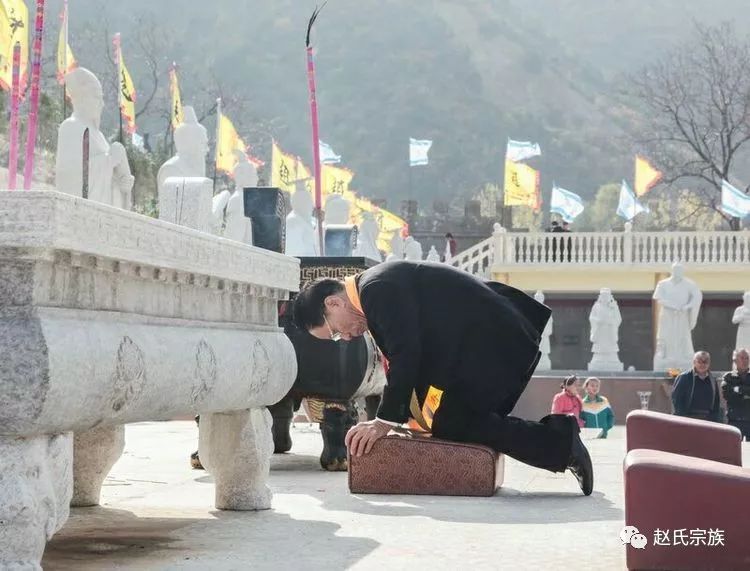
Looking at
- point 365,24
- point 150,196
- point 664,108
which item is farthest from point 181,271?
point 365,24

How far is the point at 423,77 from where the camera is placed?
130375mm

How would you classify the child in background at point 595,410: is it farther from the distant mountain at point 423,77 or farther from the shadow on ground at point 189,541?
the distant mountain at point 423,77

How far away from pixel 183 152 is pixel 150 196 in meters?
33.6

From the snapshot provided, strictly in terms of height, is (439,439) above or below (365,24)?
below

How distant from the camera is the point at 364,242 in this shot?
1750cm

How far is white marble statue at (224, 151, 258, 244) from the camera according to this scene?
340 inches

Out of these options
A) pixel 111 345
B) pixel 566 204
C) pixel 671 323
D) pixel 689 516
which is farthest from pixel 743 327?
pixel 111 345

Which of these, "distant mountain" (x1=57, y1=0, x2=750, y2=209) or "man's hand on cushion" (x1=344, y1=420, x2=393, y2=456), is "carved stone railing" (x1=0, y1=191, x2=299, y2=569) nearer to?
"man's hand on cushion" (x1=344, y1=420, x2=393, y2=456)

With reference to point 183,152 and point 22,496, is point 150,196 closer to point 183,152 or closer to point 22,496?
point 183,152

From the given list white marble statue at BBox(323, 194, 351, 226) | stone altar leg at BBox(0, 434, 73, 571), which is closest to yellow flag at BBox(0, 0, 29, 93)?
white marble statue at BBox(323, 194, 351, 226)

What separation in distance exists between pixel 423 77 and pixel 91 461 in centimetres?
12627

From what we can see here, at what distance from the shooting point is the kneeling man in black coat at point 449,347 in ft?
19.2

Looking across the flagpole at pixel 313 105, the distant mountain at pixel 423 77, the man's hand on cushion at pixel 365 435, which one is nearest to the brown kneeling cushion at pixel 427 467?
the man's hand on cushion at pixel 365 435

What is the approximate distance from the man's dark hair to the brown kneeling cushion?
73 centimetres
